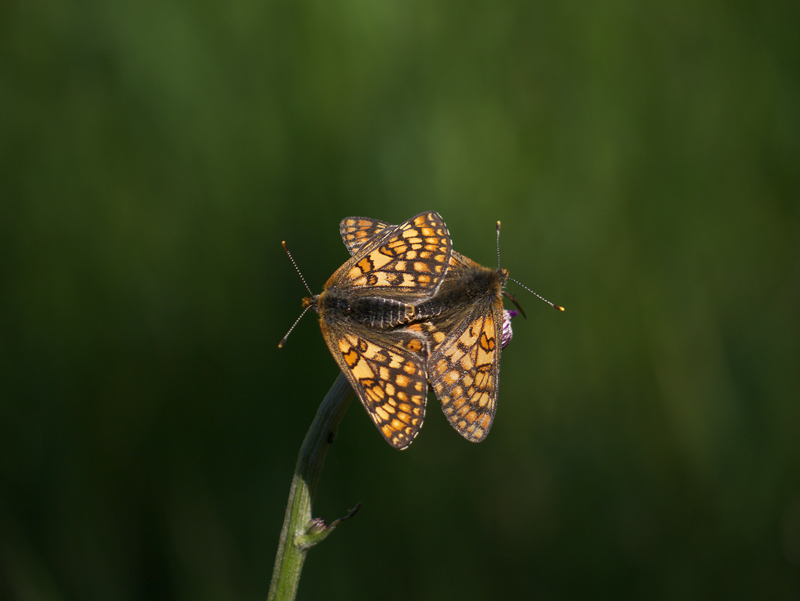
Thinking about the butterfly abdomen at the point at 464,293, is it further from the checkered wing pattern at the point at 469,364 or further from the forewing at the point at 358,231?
the forewing at the point at 358,231

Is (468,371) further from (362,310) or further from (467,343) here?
(362,310)

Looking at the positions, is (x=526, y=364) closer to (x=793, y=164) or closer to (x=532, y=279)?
(x=532, y=279)

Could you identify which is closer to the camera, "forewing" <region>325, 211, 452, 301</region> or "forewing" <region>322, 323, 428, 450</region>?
"forewing" <region>322, 323, 428, 450</region>

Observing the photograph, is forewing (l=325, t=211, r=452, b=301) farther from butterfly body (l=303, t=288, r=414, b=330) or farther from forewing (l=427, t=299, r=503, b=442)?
forewing (l=427, t=299, r=503, b=442)

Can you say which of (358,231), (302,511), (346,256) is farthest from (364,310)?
(346,256)

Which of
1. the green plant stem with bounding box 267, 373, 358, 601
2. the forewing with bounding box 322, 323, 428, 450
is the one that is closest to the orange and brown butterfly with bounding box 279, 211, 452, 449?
the forewing with bounding box 322, 323, 428, 450

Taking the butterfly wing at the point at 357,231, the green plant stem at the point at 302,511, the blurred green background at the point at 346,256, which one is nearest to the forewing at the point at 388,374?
the green plant stem at the point at 302,511
